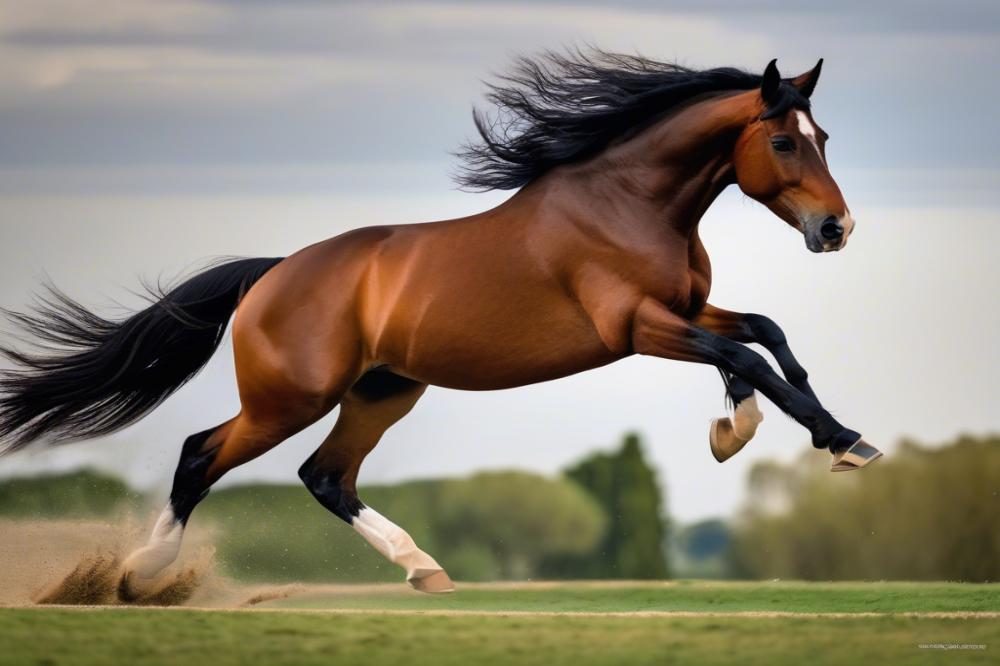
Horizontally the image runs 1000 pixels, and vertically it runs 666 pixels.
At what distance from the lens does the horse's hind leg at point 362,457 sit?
24.4ft

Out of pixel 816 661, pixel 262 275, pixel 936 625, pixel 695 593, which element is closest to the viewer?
pixel 816 661

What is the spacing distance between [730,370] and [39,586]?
12.6 feet

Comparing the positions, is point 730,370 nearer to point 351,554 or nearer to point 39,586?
point 351,554

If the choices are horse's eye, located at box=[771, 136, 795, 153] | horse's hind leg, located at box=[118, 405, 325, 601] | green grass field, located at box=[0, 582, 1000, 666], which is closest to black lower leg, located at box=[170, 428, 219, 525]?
horse's hind leg, located at box=[118, 405, 325, 601]

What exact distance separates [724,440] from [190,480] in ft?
8.60

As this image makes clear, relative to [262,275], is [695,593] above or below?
below

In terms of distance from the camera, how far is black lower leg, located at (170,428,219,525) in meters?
7.64

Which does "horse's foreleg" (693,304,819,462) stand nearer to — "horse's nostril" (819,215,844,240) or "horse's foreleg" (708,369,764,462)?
"horse's foreleg" (708,369,764,462)

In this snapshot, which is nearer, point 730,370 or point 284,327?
point 730,370

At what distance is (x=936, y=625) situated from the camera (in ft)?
21.0

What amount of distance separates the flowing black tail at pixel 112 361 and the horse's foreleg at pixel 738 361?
231cm

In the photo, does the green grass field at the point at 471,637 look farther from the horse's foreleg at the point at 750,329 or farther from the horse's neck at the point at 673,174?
the horse's neck at the point at 673,174

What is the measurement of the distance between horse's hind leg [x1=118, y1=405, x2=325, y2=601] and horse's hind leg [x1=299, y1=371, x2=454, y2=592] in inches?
11.6

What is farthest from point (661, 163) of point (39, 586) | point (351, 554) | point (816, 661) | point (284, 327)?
point (39, 586)
